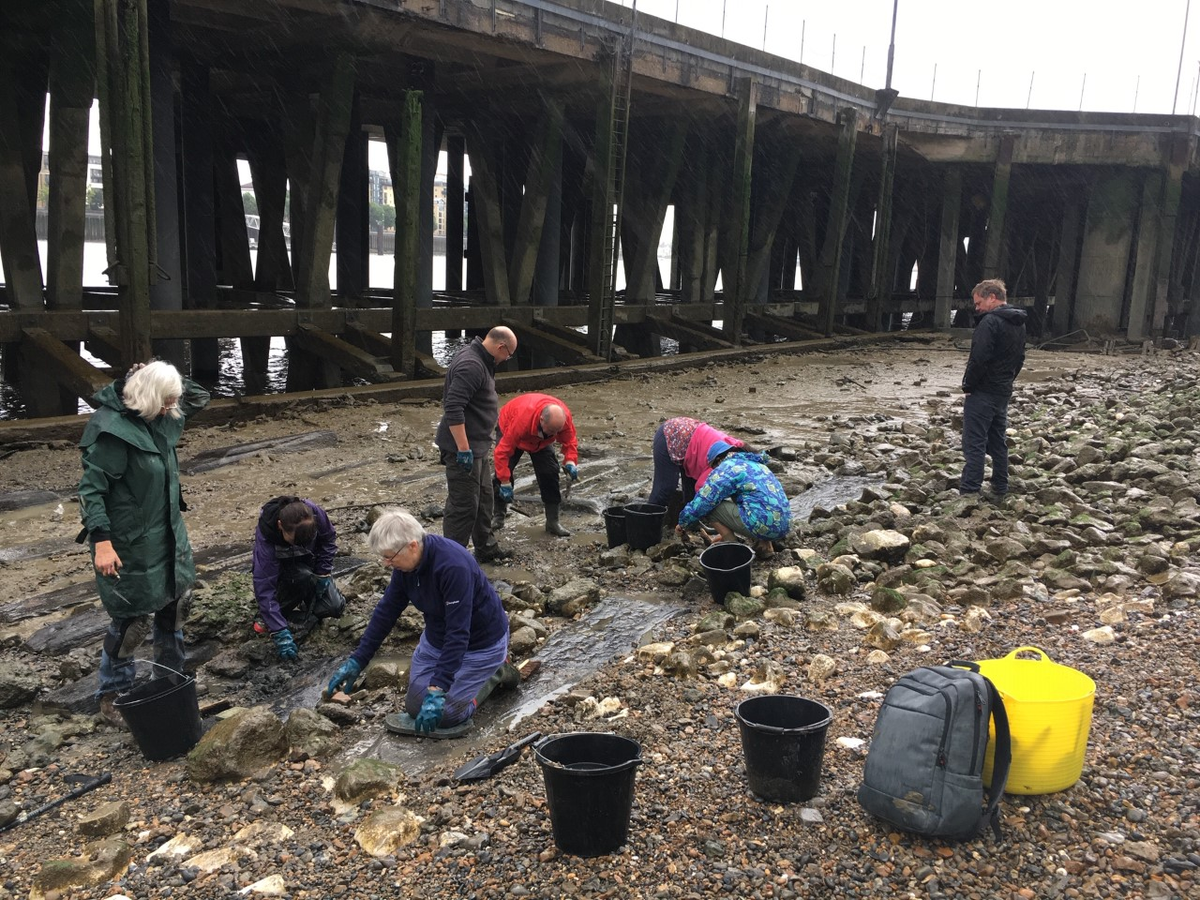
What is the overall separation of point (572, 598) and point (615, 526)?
1.15m

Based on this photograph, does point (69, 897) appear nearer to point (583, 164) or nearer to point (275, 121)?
point (275, 121)

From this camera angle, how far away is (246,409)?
10.0 metres

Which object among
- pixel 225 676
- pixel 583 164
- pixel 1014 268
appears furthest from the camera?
pixel 1014 268

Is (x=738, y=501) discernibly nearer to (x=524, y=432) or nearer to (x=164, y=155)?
(x=524, y=432)

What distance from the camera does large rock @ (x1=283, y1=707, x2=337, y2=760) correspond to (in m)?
4.06

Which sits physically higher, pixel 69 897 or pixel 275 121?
pixel 275 121

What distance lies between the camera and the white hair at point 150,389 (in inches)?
155

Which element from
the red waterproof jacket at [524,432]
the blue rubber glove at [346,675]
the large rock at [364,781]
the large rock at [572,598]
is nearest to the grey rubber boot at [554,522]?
the red waterproof jacket at [524,432]

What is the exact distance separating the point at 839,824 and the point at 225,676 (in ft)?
10.2

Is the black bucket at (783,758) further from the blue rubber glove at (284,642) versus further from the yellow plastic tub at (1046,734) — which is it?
the blue rubber glove at (284,642)

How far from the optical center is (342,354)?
11.5m

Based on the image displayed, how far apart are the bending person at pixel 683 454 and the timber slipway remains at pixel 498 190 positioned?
5.16 metres

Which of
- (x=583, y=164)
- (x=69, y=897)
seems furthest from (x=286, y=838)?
(x=583, y=164)

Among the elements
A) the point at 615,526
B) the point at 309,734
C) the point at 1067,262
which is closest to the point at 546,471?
the point at 615,526
